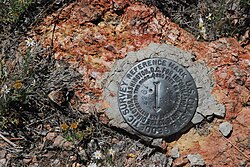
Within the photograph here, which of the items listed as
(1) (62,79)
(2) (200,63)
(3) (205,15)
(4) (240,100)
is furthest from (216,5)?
(1) (62,79)

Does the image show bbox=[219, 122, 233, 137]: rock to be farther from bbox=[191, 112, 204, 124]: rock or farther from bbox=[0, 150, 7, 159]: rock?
bbox=[0, 150, 7, 159]: rock

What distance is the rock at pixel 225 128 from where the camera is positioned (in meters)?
3.31

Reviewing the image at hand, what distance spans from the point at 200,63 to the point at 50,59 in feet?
3.89

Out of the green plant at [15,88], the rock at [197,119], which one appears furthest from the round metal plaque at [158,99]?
the green plant at [15,88]

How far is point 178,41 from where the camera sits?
3.54 meters

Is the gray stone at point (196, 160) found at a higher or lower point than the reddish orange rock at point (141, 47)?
lower

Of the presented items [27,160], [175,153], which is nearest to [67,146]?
[27,160]

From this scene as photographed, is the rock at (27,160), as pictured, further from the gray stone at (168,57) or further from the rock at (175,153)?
the rock at (175,153)

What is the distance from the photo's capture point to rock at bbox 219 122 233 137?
3.31 m

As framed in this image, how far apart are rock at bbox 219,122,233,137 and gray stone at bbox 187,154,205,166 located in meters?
0.25

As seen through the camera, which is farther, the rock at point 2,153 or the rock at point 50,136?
the rock at point 50,136

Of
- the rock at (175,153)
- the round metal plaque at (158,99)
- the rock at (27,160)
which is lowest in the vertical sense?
the rock at (175,153)

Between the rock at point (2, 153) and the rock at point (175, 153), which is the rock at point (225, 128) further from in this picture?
the rock at point (2, 153)

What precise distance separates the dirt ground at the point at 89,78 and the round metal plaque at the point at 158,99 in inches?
5.0
